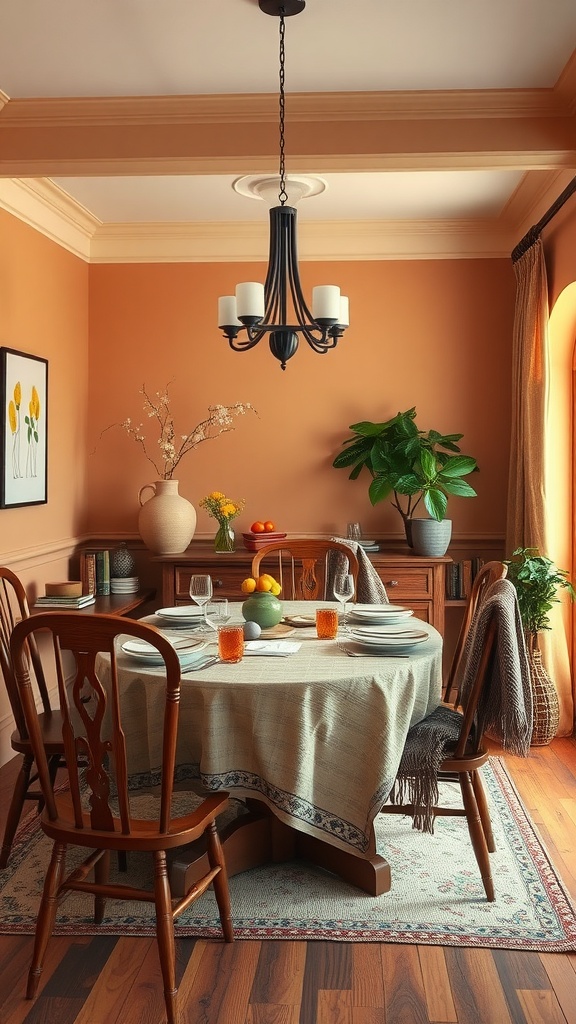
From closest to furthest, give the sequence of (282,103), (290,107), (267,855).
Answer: (267,855)
(282,103)
(290,107)

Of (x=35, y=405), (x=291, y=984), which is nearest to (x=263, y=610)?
(x=291, y=984)

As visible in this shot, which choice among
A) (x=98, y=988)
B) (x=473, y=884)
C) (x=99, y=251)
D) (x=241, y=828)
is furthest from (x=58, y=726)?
(x=99, y=251)

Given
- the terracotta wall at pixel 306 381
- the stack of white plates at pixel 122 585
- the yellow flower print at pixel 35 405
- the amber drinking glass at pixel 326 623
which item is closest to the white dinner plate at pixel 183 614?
the amber drinking glass at pixel 326 623

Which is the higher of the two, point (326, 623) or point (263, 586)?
point (263, 586)

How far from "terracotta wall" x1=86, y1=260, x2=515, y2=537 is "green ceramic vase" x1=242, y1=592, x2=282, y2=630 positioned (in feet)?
7.40

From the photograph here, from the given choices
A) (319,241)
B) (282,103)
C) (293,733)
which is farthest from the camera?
(319,241)

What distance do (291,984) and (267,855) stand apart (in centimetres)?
71

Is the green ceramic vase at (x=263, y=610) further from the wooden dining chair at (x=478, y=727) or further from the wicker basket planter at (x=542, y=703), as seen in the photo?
the wicker basket planter at (x=542, y=703)

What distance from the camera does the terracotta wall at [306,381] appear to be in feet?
17.7

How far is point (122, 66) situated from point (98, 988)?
2.90 metres

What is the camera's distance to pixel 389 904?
279 centimetres

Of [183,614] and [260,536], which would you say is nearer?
[183,614]

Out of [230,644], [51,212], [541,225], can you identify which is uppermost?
[51,212]

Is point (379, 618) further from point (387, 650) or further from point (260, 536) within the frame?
point (260, 536)
